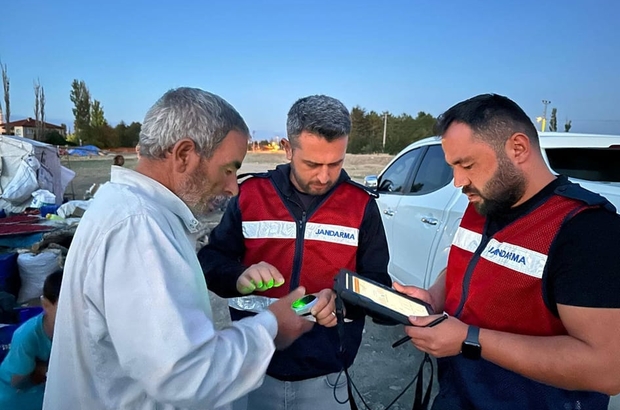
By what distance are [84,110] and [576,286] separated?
218 ft

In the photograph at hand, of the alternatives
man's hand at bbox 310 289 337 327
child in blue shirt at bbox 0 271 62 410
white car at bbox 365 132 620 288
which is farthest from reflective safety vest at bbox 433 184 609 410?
child in blue shirt at bbox 0 271 62 410

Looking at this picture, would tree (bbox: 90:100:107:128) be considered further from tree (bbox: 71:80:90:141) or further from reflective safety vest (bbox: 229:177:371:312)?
reflective safety vest (bbox: 229:177:371:312)

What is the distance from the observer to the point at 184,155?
4.02 feet

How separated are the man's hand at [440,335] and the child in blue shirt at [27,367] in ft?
7.48

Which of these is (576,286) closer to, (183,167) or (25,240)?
(183,167)

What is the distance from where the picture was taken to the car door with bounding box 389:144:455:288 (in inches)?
150

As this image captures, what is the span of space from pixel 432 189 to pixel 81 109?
211 ft

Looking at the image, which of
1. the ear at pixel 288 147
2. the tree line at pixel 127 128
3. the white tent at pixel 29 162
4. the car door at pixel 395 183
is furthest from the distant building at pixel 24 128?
the ear at pixel 288 147

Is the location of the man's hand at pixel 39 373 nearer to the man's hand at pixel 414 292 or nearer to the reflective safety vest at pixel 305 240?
the reflective safety vest at pixel 305 240

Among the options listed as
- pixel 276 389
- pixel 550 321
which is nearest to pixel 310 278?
pixel 276 389

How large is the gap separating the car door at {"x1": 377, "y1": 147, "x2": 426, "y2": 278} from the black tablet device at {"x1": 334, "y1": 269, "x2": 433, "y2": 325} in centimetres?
307

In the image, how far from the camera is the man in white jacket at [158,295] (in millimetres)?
984

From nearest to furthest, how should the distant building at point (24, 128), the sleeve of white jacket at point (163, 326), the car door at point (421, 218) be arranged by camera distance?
the sleeve of white jacket at point (163, 326), the car door at point (421, 218), the distant building at point (24, 128)

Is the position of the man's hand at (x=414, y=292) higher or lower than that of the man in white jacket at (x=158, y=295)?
lower
